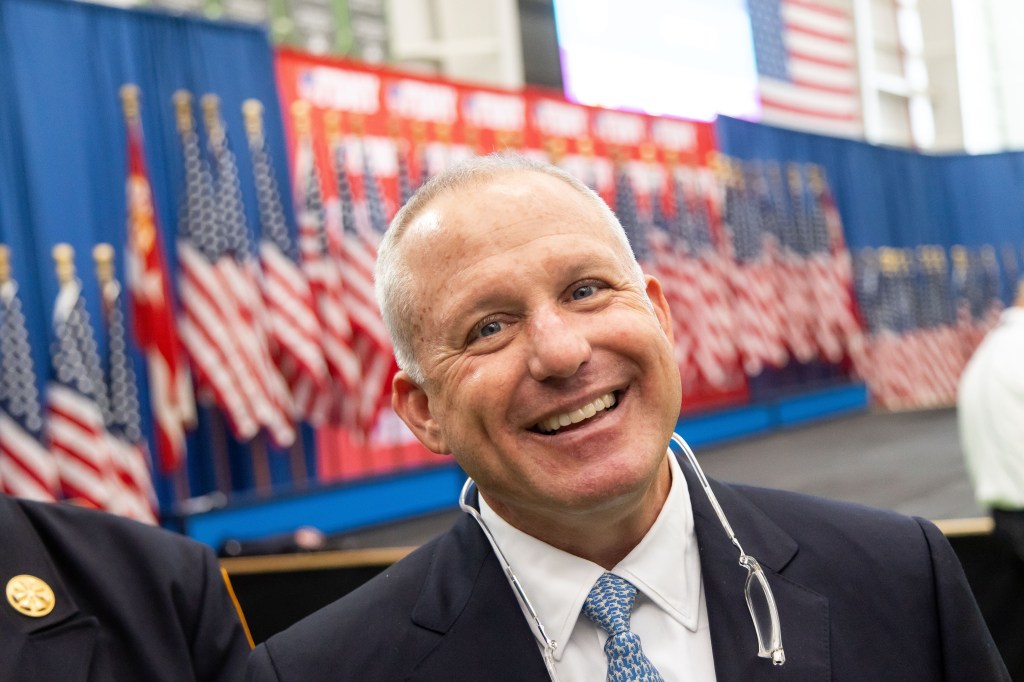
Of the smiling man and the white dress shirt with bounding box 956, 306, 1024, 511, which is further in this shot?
the white dress shirt with bounding box 956, 306, 1024, 511

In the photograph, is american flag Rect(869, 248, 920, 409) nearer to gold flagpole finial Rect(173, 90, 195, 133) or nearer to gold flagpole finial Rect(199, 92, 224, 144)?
gold flagpole finial Rect(199, 92, 224, 144)

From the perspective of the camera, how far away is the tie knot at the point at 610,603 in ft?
4.25

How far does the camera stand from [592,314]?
1303mm

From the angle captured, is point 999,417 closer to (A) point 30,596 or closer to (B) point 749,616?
(B) point 749,616

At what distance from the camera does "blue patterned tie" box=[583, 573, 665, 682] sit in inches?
49.0

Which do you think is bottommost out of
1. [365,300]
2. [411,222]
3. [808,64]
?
[365,300]

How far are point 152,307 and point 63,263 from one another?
1.75 feet

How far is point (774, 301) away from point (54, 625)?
447 inches

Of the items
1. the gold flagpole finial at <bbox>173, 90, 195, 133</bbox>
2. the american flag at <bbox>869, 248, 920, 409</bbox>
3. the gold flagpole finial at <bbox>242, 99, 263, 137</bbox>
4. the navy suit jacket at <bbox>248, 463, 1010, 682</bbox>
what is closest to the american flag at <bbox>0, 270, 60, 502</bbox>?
the gold flagpole finial at <bbox>173, 90, 195, 133</bbox>

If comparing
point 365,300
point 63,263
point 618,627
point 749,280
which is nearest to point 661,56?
point 749,280

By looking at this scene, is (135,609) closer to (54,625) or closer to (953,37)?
(54,625)

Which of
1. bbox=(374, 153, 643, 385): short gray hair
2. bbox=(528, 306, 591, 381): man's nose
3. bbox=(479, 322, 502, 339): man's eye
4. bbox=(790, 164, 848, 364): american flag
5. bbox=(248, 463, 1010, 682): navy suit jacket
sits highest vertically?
bbox=(374, 153, 643, 385): short gray hair

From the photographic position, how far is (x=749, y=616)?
1.32 meters

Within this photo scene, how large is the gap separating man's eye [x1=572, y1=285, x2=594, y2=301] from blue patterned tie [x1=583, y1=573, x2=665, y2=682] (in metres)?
0.35
